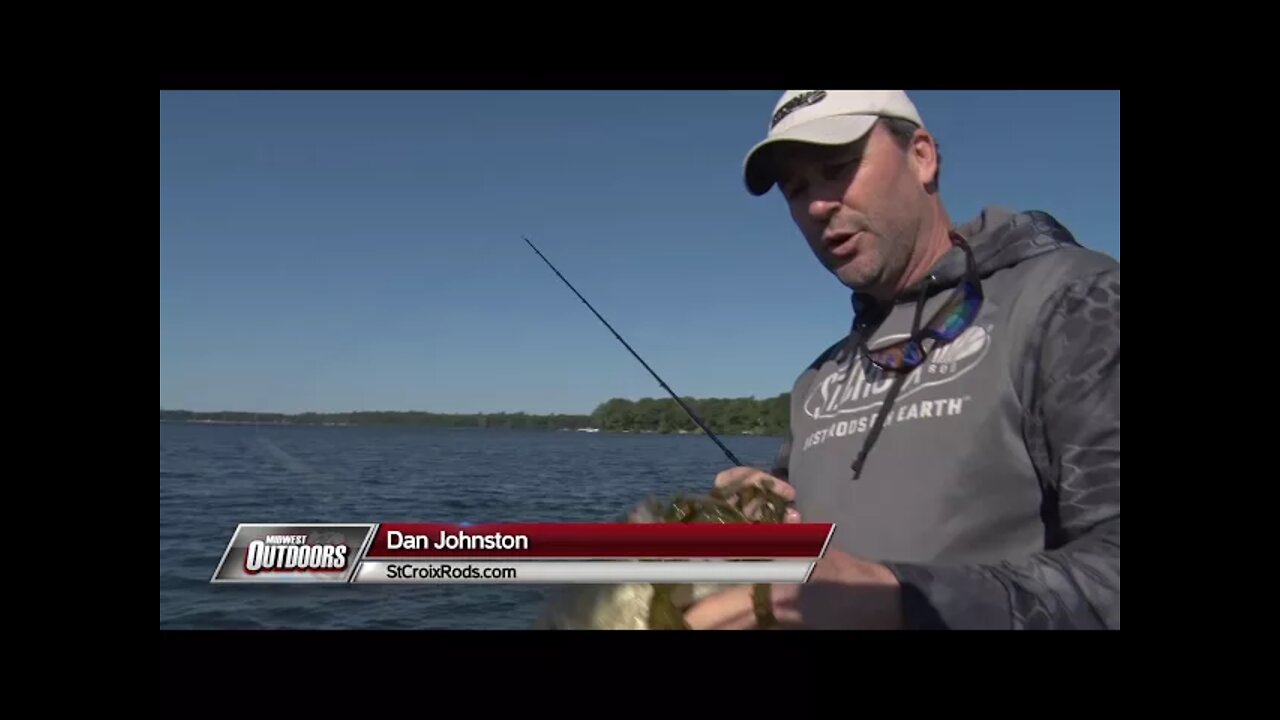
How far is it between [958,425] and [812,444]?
69 cm

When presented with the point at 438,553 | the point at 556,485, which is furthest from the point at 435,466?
the point at 438,553

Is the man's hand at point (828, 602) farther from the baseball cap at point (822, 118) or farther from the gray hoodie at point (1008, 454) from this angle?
the baseball cap at point (822, 118)

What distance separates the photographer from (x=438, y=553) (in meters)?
2.63

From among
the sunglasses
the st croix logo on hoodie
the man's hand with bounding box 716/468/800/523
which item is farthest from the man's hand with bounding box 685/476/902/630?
the sunglasses

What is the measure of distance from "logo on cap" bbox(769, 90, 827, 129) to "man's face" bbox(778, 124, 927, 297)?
155 mm

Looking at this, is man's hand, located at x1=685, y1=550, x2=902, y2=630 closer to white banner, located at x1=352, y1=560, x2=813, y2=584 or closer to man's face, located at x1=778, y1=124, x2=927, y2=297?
white banner, located at x1=352, y1=560, x2=813, y2=584

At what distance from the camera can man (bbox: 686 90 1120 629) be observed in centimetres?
211

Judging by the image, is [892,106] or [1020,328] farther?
[892,106]

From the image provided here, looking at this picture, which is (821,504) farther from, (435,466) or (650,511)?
(435,466)

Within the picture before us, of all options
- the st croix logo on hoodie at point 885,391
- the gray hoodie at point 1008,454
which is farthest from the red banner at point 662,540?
the st croix logo on hoodie at point 885,391

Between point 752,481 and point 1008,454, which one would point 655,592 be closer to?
point 752,481

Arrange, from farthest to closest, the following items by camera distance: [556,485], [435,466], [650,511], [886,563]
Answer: [435,466], [556,485], [650,511], [886,563]

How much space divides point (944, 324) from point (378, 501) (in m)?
12.7

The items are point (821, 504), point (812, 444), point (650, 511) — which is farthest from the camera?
point (812, 444)
